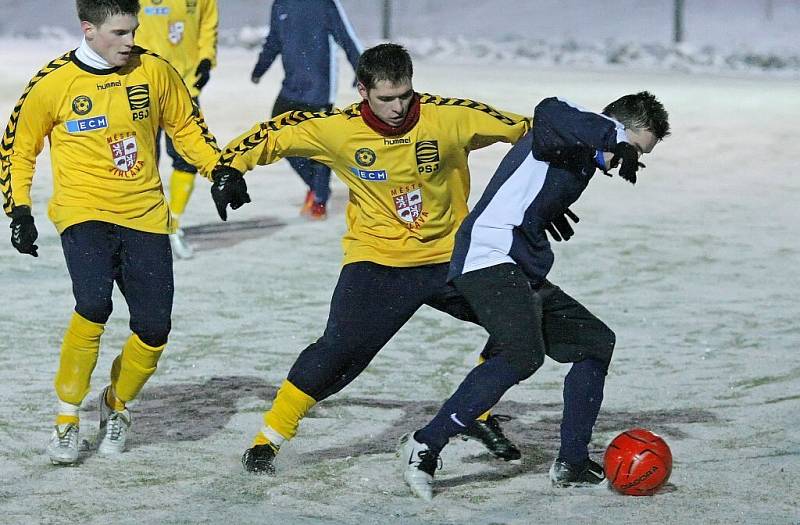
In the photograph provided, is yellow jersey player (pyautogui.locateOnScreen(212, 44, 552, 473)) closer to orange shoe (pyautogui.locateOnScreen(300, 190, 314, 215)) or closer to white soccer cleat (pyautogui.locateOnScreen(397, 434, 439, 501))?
white soccer cleat (pyautogui.locateOnScreen(397, 434, 439, 501))

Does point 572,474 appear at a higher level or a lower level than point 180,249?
higher

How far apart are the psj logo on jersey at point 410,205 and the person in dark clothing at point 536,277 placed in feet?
0.93

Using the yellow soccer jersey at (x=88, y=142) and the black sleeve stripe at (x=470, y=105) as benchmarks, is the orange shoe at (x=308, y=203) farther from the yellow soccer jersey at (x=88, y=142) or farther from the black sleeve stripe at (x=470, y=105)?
the black sleeve stripe at (x=470, y=105)

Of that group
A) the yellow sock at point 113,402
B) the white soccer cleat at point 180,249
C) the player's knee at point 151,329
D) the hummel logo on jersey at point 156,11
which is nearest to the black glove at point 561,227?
the player's knee at point 151,329

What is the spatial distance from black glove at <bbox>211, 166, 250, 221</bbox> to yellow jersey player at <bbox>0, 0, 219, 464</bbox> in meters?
0.36

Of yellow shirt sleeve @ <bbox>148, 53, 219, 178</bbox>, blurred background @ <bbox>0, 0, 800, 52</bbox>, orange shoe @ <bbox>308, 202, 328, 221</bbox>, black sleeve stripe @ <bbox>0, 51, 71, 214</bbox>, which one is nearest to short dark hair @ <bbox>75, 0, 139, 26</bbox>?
black sleeve stripe @ <bbox>0, 51, 71, 214</bbox>

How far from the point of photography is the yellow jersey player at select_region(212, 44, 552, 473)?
5.19 metres

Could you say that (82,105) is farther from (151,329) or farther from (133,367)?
(133,367)

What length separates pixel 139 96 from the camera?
5410mm

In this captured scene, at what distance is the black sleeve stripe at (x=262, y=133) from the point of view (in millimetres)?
5211

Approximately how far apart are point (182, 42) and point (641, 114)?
218 inches

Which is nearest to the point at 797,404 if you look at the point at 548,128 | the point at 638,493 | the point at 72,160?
the point at 638,493

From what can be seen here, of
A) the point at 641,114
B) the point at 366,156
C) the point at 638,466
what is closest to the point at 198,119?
the point at 366,156

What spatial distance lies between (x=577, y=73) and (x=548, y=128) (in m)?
20.6
